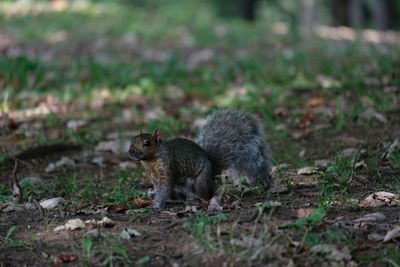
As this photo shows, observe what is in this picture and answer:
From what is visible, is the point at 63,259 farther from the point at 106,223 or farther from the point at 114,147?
the point at 114,147

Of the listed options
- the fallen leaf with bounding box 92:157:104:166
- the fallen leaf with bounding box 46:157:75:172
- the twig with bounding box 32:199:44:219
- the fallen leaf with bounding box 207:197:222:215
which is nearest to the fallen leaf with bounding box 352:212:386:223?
the fallen leaf with bounding box 207:197:222:215

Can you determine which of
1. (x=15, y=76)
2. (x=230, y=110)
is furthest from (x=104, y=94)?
(x=230, y=110)

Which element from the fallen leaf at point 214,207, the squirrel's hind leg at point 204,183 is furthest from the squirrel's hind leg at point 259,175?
the fallen leaf at point 214,207

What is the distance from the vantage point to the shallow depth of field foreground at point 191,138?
11.0 ft

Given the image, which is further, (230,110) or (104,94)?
(104,94)

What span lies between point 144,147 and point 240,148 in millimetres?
706

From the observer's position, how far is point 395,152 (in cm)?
491

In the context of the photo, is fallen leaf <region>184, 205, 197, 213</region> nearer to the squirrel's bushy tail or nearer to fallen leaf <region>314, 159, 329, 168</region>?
the squirrel's bushy tail

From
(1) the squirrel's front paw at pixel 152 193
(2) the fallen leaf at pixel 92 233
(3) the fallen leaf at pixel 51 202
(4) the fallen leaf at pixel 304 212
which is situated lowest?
(1) the squirrel's front paw at pixel 152 193

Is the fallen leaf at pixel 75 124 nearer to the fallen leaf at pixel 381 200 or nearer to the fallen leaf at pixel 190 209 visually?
the fallen leaf at pixel 190 209

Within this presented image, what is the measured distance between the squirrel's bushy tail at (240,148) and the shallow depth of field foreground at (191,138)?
15 cm

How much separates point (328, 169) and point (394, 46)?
18.4ft

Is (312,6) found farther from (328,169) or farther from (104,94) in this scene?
(328,169)

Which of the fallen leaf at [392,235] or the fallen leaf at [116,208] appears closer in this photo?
the fallen leaf at [392,235]
